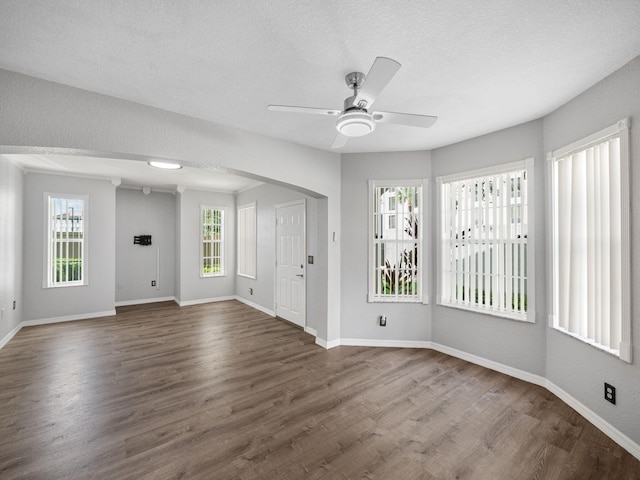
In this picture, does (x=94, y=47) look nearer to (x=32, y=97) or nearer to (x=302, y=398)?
(x=32, y=97)

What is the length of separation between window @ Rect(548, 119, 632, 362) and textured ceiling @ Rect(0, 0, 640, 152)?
1.81ft

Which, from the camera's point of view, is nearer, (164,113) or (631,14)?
(631,14)

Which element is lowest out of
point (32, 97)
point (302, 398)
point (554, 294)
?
point (302, 398)

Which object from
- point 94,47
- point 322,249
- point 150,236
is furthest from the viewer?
point 150,236

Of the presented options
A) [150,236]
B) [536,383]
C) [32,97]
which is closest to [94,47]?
[32,97]

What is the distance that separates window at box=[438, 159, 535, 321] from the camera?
3.01 meters

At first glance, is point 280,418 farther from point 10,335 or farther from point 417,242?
point 10,335

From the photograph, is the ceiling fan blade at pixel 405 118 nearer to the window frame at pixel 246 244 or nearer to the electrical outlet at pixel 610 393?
the electrical outlet at pixel 610 393

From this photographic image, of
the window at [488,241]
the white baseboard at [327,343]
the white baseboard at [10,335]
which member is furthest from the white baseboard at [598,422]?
the white baseboard at [10,335]

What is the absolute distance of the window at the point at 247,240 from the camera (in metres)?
6.25

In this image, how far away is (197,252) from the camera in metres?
6.59

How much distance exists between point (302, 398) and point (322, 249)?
1.90 meters

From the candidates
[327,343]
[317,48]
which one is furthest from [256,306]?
[317,48]

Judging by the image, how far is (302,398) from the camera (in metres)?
2.64
